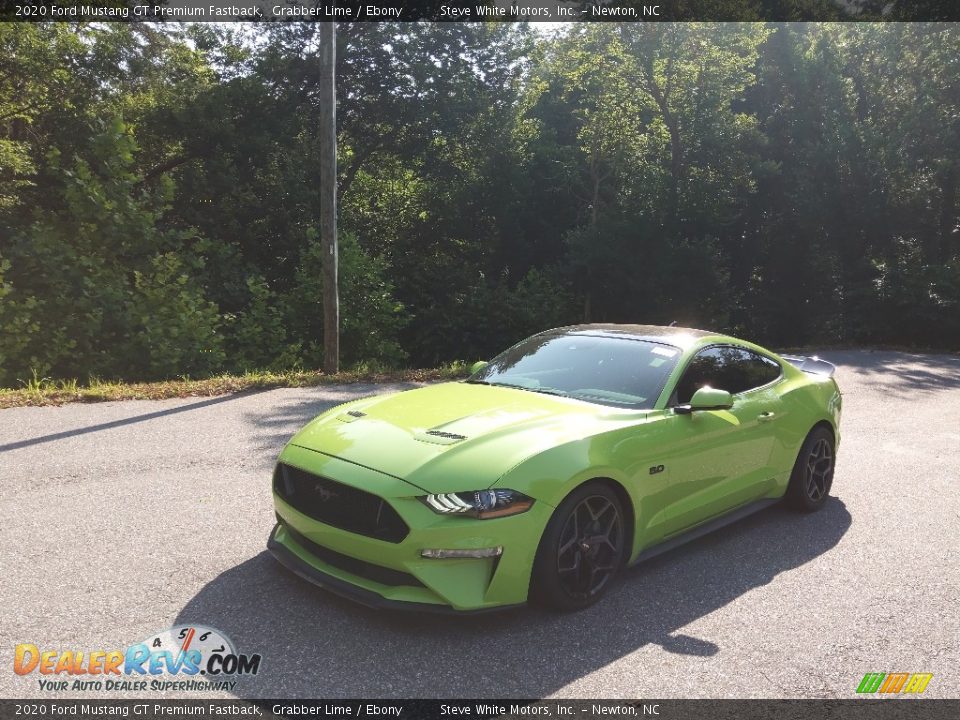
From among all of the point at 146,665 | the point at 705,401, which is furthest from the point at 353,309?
the point at 146,665

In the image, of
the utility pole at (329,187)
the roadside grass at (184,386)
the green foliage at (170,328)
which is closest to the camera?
the roadside grass at (184,386)

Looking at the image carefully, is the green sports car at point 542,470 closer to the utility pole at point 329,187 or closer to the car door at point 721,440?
the car door at point 721,440

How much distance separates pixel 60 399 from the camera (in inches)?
378

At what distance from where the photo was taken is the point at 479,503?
3.76 meters

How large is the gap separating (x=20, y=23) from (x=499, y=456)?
19302 millimetres

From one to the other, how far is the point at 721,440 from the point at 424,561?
2347 millimetres

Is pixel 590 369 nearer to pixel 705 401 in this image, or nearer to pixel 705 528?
pixel 705 401

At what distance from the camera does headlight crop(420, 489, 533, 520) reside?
3.73m

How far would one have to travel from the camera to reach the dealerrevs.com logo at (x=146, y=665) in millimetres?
3336

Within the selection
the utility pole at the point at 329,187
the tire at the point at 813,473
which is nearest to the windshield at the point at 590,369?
the tire at the point at 813,473

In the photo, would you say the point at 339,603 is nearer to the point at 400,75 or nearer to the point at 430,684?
the point at 430,684

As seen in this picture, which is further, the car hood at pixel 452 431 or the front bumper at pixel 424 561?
the car hood at pixel 452 431

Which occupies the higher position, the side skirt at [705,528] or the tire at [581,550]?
the tire at [581,550]

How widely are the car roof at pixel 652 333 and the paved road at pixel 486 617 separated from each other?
55.8 inches
